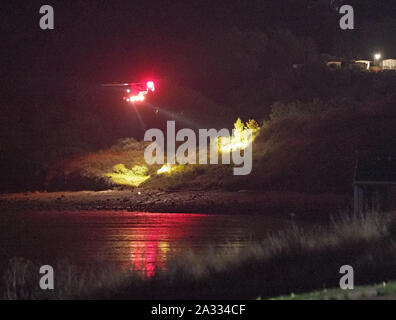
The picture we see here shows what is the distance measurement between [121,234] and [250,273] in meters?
9.98

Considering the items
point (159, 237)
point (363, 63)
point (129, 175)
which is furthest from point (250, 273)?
point (363, 63)

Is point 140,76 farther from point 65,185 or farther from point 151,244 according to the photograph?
point 151,244

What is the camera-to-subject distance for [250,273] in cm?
1788

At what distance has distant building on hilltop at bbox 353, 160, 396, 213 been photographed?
26.0 meters

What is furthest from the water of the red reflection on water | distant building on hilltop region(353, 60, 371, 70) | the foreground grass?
distant building on hilltop region(353, 60, 371, 70)

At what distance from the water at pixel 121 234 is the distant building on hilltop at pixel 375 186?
3369mm

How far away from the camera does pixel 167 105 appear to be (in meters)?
58.0

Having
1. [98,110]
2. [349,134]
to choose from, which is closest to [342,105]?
[349,134]

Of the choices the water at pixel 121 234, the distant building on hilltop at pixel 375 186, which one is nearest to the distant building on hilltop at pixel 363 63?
the water at pixel 121 234

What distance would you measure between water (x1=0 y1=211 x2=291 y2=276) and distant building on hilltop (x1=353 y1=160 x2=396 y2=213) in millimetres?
3369

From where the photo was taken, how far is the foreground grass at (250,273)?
1608cm

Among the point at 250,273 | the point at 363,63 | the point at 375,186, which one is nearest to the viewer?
the point at 250,273

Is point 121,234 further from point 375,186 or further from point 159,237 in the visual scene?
point 375,186

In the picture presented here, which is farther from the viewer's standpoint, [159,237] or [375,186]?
[375,186]
